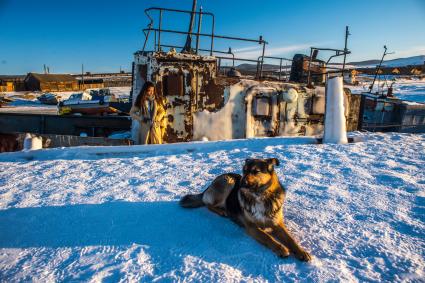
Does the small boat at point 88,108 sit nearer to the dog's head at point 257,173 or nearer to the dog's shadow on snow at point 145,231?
the dog's shadow on snow at point 145,231

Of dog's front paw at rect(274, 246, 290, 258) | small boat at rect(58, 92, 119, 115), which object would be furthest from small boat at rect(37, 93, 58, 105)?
dog's front paw at rect(274, 246, 290, 258)

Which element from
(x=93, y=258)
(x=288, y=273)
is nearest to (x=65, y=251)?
(x=93, y=258)

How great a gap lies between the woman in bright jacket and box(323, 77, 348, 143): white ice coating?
3.87 meters

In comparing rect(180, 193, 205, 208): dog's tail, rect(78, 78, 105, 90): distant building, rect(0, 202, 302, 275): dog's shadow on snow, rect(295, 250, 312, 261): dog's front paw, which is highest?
rect(78, 78, 105, 90): distant building

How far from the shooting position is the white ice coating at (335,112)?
6203 mm

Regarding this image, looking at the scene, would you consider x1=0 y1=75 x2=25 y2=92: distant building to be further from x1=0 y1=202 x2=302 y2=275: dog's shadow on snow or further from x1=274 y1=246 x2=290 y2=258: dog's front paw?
x1=274 y1=246 x2=290 y2=258: dog's front paw

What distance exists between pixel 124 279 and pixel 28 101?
4010 centimetres

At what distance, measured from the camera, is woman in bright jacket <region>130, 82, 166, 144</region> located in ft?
21.1

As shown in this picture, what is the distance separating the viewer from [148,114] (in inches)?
261

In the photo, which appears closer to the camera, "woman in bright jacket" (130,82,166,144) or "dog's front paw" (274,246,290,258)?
"dog's front paw" (274,246,290,258)

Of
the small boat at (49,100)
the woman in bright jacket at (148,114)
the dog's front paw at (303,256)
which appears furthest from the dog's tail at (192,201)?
the small boat at (49,100)

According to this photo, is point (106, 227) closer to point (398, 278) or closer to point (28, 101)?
point (398, 278)

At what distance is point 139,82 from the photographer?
28.6 feet

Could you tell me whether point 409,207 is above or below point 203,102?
below
